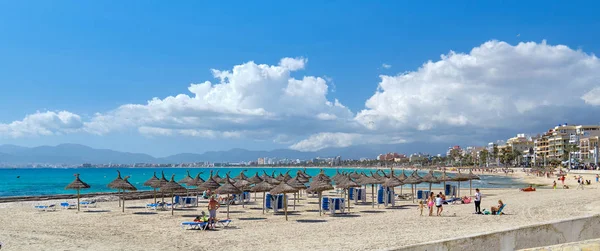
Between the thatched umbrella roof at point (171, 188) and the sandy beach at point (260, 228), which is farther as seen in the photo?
the thatched umbrella roof at point (171, 188)

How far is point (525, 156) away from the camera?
126 meters

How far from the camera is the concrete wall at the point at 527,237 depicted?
23.0ft

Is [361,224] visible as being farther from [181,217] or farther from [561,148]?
[561,148]

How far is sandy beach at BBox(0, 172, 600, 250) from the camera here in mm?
12445

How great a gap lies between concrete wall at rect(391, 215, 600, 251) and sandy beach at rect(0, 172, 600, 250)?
2772 millimetres

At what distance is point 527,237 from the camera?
7719mm

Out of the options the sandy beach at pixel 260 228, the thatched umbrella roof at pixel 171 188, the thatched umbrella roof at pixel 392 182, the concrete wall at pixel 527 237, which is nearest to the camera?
the concrete wall at pixel 527 237

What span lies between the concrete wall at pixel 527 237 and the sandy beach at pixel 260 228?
277 centimetres

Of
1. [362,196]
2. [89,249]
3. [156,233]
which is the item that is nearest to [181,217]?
[156,233]

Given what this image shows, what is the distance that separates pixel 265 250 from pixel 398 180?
528 inches

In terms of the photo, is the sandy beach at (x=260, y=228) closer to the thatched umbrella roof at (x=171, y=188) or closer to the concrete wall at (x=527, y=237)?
the thatched umbrella roof at (x=171, y=188)

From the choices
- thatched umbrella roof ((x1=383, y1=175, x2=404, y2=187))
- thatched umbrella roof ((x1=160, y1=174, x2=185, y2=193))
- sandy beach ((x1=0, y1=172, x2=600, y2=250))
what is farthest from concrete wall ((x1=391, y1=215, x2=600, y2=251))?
thatched umbrella roof ((x1=160, y1=174, x2=185, y2=193))

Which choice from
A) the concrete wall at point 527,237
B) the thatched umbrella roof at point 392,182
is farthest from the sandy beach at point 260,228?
the concrete wall at point 527,237

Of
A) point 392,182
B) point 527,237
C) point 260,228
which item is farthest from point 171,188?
point 527,237
